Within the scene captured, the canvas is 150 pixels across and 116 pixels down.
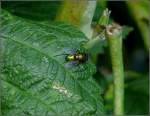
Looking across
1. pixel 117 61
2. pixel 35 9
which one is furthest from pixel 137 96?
pixel 117 61

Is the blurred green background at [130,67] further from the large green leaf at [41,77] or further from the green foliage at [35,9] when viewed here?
the large green leaf at [41,77]

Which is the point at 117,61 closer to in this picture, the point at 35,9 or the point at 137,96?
the point at 35,9

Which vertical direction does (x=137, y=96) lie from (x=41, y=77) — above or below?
below

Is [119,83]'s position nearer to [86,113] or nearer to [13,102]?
[86,113]

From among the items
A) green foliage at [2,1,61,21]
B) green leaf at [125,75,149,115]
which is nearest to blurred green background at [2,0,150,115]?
green leaf at [125,75,149,115]

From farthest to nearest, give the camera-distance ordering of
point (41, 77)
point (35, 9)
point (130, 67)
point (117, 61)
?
point (130, 67) → point (35, 9) → point (117, 61) → point (41, 77)

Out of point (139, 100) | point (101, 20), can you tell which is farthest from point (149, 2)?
point (101, 20)

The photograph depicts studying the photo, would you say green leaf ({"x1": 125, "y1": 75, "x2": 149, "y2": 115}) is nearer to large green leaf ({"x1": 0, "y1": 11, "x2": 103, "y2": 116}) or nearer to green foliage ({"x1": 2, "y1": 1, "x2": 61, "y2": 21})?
green foliage ({"x1": 2, "y1": 1, "x2": 61, "y2": 21})
